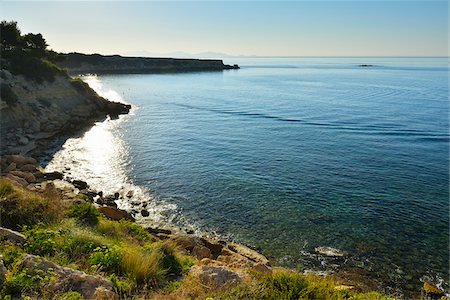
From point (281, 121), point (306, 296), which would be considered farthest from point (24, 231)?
point (281, 121)

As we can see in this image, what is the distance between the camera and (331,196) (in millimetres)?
20984

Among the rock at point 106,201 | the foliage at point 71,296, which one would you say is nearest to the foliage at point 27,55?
the rock at point 106,201

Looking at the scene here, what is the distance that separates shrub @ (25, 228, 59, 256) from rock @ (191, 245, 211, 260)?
5.84 m

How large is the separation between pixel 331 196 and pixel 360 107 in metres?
33.3

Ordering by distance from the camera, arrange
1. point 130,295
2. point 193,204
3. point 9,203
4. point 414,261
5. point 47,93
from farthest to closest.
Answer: point 47,93 < point 193,204 < point 414,261 < point 9,203 < point 130,295

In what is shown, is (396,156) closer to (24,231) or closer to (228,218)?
(228,218)

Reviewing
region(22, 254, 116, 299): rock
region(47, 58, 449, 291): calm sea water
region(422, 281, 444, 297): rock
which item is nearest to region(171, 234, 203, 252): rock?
region(47, 58, 449, 291): calm sea water

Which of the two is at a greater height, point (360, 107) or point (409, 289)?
point (360, 107)

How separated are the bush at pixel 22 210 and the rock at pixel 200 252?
5.38m

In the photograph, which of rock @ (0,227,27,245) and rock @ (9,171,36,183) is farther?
rock @ (9,171,36,183)

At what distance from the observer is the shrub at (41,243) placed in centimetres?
838

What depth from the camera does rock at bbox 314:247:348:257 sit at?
15.5 m

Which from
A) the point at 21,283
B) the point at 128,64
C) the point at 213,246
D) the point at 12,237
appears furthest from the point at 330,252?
the point at 128,64

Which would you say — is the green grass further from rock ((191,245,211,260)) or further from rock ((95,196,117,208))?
rock ((95,196,117,208))
